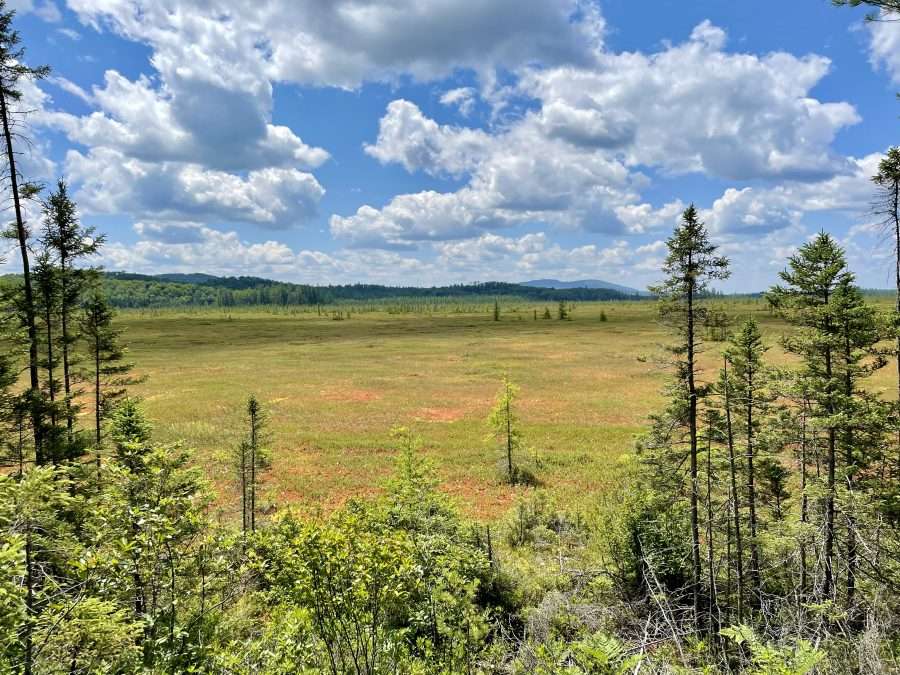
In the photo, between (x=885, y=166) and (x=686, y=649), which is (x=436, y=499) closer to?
(x=686, y=649)

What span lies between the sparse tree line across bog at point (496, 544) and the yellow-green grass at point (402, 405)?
191cm

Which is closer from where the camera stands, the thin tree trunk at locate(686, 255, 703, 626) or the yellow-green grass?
the thin tree trunk at locate(686, 255, 703, 626)

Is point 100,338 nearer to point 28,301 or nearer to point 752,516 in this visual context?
point 28,301

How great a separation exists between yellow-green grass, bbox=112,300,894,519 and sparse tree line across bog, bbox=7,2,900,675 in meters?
1.91

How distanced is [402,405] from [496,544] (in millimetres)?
26870

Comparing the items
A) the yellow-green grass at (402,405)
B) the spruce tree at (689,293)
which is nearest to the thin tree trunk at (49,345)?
the yellow-green grass at (402,405)

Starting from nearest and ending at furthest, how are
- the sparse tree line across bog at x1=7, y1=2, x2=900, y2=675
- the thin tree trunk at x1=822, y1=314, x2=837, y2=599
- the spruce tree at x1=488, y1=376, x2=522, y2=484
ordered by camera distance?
1. the sparse tree line across bog at x1=7, y1=2, x2=900, y2=675
2. the thin tree trunk at x1=822, y1=314, x2=837, y2=599
3. the spruce tree at x1=488, y1=376, x2=522, y2=484

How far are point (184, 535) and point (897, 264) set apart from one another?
676 inches

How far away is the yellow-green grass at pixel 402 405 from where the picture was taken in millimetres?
24375

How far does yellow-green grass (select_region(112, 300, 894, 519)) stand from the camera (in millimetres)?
24375

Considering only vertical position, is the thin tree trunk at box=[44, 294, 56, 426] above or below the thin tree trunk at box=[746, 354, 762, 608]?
above

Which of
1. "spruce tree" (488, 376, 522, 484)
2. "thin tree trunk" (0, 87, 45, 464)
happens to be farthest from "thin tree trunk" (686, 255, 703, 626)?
"thin tree trunk" (0, 87, 45, 464)

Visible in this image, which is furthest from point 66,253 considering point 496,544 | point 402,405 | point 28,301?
point 402,405

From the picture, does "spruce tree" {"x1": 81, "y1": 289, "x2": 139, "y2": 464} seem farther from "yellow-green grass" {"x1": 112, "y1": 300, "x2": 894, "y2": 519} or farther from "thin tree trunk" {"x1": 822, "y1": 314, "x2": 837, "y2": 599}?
"thin tree trunk" {"x1": 822, "y1": 314, "x2": 837, "y2": 599}
